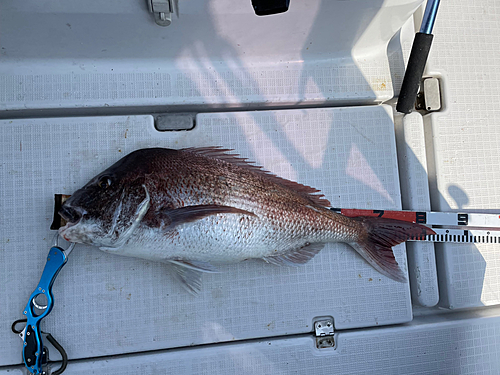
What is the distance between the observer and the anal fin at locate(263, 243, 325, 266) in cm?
165

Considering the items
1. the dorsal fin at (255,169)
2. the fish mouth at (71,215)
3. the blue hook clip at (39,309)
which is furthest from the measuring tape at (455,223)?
the blue hook clip at (39,309)

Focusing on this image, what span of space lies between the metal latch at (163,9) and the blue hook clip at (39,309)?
1.19 m

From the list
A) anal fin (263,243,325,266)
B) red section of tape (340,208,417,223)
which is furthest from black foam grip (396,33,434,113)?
anal fin (263,243,325,266)

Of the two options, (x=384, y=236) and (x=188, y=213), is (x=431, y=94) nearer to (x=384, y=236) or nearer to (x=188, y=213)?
(x=384, y=236)

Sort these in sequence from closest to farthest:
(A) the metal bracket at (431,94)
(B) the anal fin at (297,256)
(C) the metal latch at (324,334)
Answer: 1. (B) the anal fin at (297,256)
2. (C) the metal latch at (324,334)
3. (A) the metal bracket at (431,94)

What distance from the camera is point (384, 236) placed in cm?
168

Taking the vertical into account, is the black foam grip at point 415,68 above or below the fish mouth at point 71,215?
above

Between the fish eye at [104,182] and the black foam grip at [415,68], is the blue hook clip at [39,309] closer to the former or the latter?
the fish eye at [104,182]

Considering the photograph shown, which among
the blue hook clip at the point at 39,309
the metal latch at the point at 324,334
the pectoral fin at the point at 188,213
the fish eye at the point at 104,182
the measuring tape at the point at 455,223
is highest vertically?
the fish eye at the point at 104,182

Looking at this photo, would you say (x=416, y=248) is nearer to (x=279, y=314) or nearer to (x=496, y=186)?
(x=496, y=186)

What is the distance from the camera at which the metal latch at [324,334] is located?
176 cm

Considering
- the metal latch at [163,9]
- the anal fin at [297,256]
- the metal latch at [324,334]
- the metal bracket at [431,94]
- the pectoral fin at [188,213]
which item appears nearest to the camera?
the pectoral fin at [188,213]

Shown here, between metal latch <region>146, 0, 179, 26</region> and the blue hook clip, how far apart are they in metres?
1.19

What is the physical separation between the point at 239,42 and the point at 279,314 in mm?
1495
